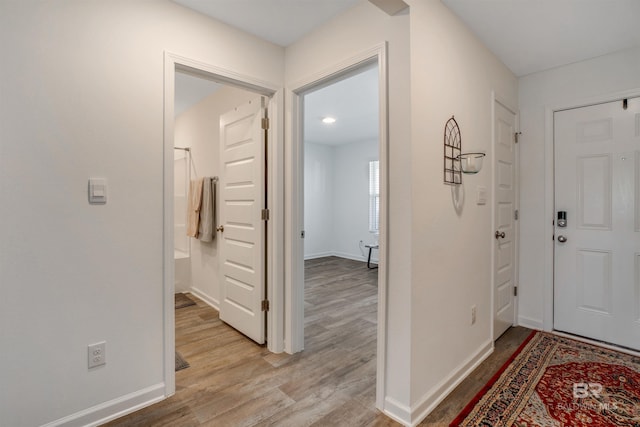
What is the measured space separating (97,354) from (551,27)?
353 centimetres

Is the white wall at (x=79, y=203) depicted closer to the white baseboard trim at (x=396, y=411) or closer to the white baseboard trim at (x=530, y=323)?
the white baseboard trim at (x=396, y=411)

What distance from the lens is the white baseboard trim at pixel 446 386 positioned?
1.67 m

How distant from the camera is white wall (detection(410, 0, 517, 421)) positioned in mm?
1667

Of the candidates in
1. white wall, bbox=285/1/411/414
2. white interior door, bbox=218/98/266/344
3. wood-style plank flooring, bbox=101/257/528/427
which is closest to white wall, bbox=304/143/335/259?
wood-style plank flooring, bbox=101/257/528/427

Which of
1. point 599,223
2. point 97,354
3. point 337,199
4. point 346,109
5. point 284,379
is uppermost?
point 346,109

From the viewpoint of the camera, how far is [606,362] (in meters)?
2.26

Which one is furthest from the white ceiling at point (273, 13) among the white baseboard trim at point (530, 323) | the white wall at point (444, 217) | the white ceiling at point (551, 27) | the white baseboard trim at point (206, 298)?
the white baseboard trim at point (530, 323)

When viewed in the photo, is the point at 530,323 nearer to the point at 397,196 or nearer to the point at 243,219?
the point at 397,196

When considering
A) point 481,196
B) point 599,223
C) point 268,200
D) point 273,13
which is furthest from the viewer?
point 599,223

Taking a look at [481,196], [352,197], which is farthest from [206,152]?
[352,197]

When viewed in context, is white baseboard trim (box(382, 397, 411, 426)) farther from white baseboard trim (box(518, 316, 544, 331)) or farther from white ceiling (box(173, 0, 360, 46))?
white ceiling (box(173, 0, 360, 46))

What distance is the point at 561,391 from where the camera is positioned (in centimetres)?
192

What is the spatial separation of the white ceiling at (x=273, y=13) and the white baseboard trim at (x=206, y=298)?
2.74m

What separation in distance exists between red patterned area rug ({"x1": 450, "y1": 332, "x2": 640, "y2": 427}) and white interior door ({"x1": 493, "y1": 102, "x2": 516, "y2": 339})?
15.1 inches
